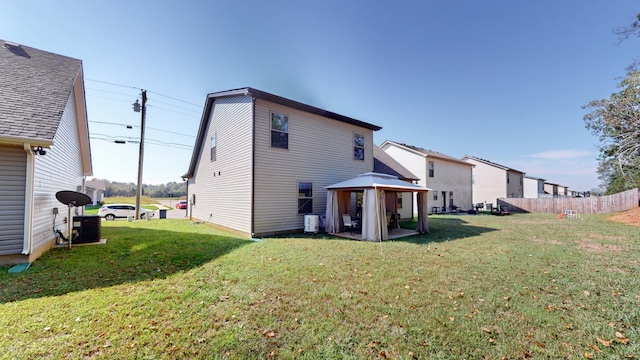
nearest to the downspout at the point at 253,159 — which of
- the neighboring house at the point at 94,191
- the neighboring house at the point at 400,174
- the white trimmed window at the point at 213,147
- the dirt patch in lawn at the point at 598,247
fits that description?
the white trimmed window at the point at 213,147

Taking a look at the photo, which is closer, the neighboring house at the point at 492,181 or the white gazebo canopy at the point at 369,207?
the white gazebo canopy at the point at 369,207

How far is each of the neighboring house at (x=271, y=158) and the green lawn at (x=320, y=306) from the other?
134 inches

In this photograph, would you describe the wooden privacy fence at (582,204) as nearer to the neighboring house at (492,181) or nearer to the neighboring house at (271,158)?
the neighboring house at (492,181)

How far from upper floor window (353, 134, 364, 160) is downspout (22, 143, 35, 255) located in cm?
1134

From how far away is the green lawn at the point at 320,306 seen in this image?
8.69 ft

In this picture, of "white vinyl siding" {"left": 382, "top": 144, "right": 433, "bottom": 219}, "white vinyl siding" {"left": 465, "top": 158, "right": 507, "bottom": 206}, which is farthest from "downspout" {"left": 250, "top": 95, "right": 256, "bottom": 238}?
"white vinyl siding" {"left": 465, "top": 158, "right": 507, "bottom": 206}

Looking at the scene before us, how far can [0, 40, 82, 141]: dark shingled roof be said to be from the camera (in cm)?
536

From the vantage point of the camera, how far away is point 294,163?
34.6ft

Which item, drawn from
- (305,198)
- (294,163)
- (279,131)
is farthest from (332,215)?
(279,131)

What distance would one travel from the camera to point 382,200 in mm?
9164

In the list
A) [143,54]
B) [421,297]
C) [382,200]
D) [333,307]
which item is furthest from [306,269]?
[143,54]

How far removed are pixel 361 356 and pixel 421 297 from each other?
1.87 meters

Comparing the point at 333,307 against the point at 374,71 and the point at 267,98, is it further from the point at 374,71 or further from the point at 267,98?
the point at 374,71

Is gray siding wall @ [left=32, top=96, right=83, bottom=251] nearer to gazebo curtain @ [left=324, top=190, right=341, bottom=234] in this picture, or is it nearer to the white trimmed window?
the white trimmed window
